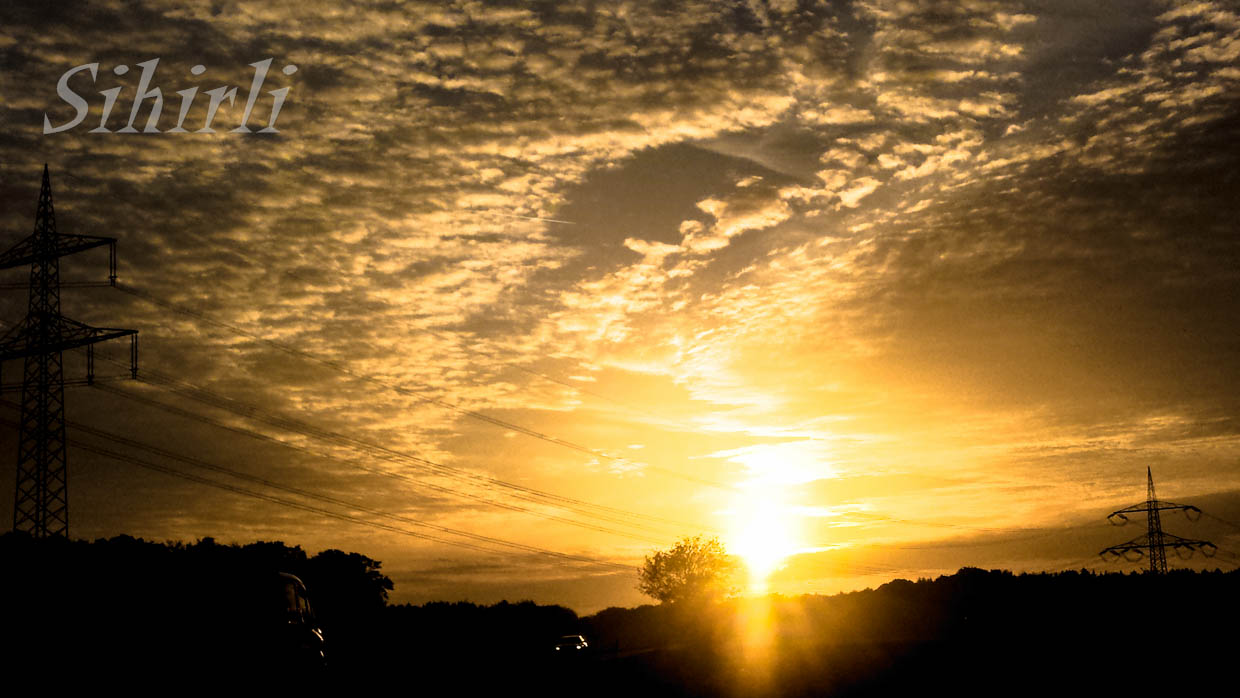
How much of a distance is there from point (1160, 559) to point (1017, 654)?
194ft

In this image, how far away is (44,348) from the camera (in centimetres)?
4316

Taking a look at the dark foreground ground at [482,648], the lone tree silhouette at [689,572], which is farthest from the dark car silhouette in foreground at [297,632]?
the lone tree silhouette at [689,572]

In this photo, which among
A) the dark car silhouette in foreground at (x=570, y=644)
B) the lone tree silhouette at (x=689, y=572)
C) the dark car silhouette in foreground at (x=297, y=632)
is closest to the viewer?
the dark car silhouette in foreground at (x=297, y=632)

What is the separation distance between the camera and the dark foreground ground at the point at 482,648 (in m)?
24.8

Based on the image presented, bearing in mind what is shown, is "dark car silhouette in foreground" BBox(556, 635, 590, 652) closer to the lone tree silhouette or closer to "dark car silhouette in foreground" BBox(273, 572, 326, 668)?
"dark car silhouette in foreground" BBox(273, 572, 326, 668)

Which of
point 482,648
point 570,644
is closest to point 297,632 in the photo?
point 570,644

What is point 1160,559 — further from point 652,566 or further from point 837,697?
point 652,566

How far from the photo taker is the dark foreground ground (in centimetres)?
2475

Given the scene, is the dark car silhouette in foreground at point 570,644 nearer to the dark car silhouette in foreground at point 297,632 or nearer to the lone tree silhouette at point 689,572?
the dark car silhouette in foreground at point 297,632

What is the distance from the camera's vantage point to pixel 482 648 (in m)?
64.9

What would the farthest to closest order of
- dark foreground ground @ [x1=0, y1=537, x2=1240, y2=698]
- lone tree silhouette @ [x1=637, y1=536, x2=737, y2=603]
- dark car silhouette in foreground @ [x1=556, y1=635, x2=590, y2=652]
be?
lone tree silhouette @ [x1=637, y1=536, x2=737, y2=603]
dark car silhouette in foreground @ [x1=556, y1=635, x2=590, y2=652]
dark foreground ground @ [x1=0, y1=537, x2=1240, y2=698]

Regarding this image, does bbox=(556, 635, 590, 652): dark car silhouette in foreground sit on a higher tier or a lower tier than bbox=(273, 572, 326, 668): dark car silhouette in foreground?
lower

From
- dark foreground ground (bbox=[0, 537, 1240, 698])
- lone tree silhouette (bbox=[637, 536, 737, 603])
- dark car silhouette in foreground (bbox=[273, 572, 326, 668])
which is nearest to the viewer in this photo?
dark foreground ground (bbox=[0, 537, 1240, 698])

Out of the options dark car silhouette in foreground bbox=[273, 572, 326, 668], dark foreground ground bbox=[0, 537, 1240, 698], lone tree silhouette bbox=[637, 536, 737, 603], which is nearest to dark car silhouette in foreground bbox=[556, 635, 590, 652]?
dark foreground ground bbox=[0, 537, 1240, 698]
